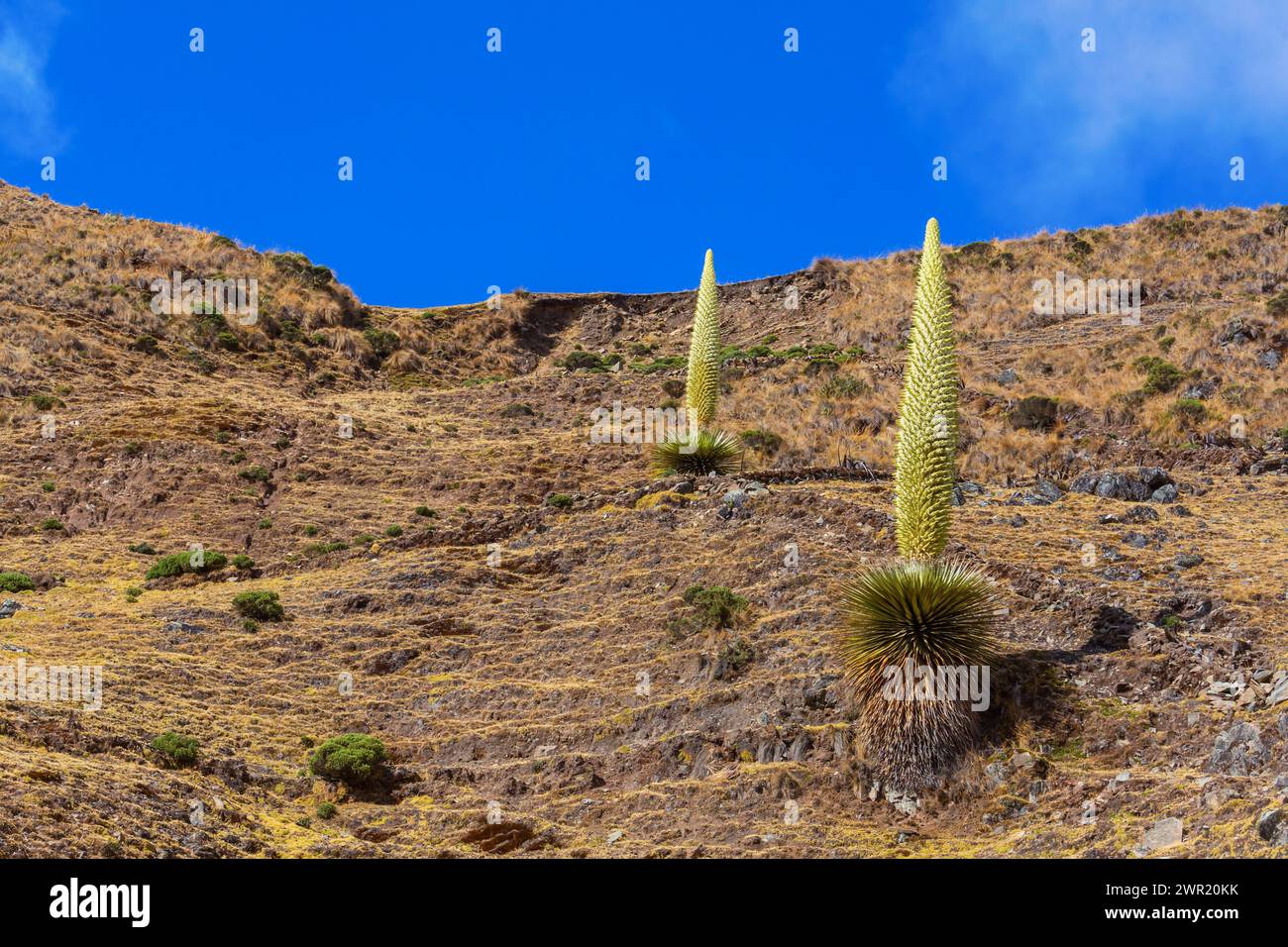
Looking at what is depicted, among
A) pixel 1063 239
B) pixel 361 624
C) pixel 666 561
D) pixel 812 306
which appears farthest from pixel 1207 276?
pixel 361 624

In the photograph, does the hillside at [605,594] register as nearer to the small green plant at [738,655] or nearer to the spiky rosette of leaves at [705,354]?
the small green plant at [738,655]

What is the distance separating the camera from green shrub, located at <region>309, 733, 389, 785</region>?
13.8 m

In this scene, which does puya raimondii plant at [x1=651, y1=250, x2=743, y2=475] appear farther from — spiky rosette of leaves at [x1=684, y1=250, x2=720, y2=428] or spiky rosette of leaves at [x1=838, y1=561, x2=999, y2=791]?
spiky rosette of leaves at [x1=838, y1=561, x2=999, y2=791]

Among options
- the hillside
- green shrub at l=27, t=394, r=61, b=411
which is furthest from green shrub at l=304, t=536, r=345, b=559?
green shrub at l=27, t=394, r=61, b=411

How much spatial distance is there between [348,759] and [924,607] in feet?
21.4

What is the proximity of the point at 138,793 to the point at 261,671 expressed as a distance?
5373mm

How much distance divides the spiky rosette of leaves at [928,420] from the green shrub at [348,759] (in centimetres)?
637

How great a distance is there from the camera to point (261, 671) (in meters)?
17.1

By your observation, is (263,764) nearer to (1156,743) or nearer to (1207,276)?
(1156,743)

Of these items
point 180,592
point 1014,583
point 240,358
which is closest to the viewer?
point 1014,583

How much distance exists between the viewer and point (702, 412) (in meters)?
19.7

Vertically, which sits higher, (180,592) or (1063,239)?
(1063,239)

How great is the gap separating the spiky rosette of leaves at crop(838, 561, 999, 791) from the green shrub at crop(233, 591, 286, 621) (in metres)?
9.81

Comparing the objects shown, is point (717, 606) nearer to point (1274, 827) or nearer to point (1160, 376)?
point (1274, 827)
